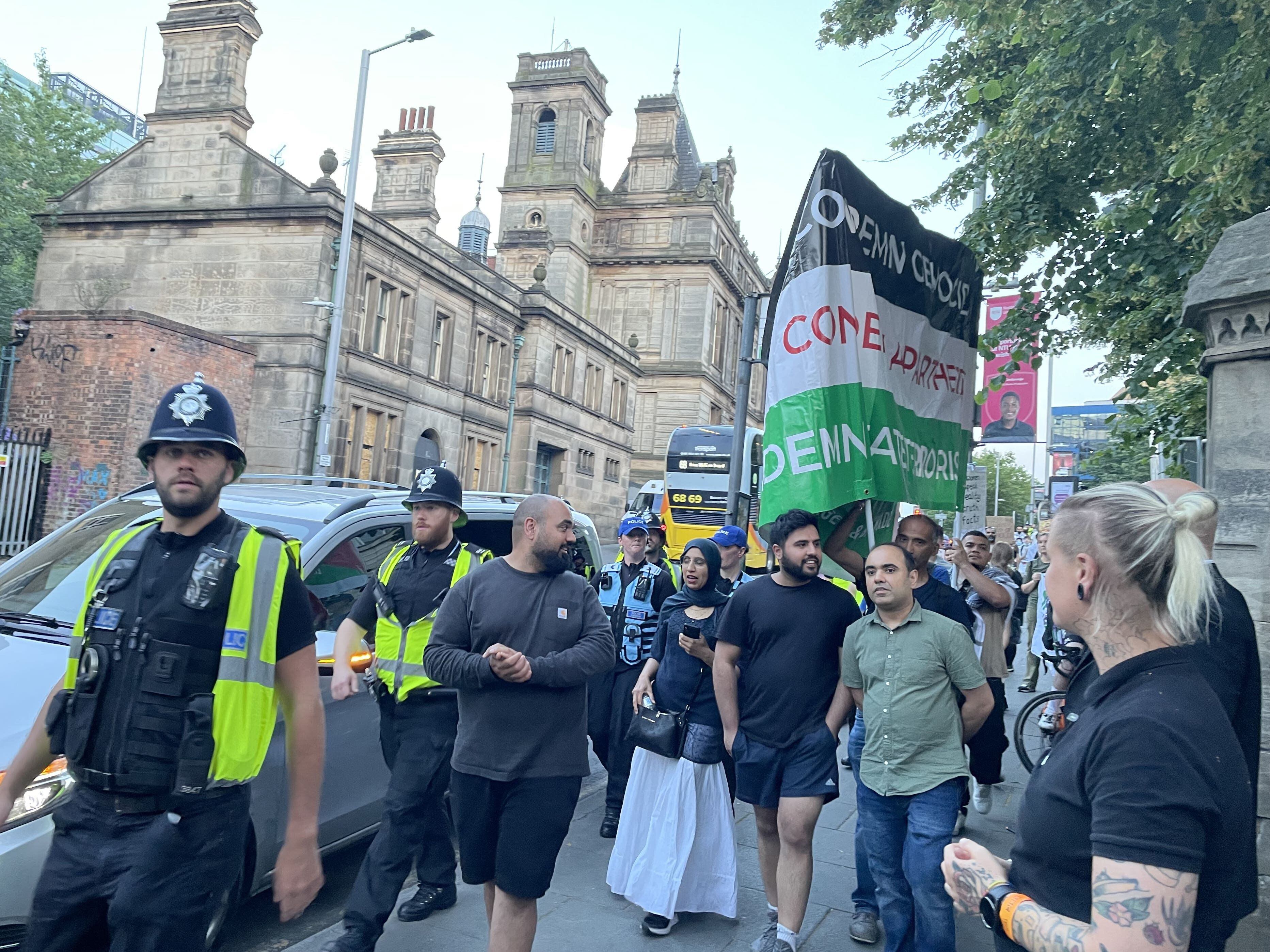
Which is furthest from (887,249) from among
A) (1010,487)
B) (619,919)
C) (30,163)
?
(1010,487)

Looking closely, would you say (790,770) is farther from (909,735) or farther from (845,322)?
A: (845,322)

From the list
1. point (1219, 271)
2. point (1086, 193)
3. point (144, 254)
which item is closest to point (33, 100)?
point (144, 254)

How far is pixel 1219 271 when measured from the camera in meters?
4.09

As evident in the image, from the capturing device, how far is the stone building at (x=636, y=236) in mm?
55688

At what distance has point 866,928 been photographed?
15.2 ft

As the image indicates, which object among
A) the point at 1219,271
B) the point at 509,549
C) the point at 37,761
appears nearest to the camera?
the point at 37,761

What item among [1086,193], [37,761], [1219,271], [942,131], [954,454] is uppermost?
[942,131]

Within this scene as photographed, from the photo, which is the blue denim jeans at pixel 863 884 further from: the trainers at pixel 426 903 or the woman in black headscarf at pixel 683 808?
the trainers at pixel 426 903

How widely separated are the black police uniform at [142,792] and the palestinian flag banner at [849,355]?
101 inches

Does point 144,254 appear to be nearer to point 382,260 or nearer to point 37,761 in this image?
point 382,260

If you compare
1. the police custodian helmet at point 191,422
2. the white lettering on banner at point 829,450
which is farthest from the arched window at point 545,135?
the police custodian helmet at point 191,422

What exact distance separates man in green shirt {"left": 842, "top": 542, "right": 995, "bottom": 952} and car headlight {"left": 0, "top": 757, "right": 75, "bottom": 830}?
10.1 feet

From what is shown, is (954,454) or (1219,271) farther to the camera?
(954,454)

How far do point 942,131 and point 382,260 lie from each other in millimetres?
22396
